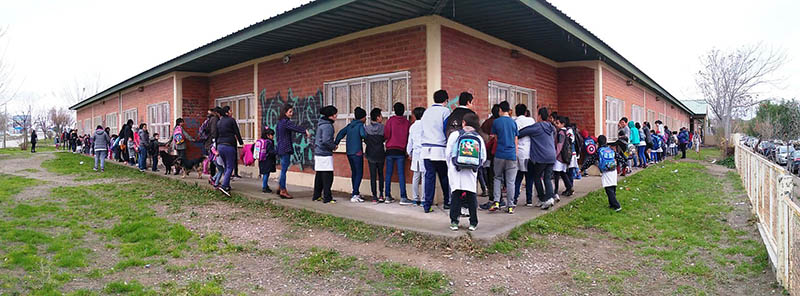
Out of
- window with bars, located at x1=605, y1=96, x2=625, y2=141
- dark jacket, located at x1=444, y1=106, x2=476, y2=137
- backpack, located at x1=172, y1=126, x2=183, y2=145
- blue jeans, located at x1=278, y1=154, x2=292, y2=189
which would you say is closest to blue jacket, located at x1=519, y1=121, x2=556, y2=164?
dark jacket, located at x1=444, y1=106, x2=476, y2=137

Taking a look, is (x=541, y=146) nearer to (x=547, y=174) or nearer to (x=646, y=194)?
(x=547, y=174)

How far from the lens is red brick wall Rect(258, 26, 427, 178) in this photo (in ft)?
25.4

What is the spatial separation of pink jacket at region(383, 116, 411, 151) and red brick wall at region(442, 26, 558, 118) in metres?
0.97

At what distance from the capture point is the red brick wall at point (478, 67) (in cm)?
776

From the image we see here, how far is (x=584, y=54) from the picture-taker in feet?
36.5

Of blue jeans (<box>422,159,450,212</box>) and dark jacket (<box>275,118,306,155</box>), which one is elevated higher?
dark jacket (<box>275,118,306,155</box>)

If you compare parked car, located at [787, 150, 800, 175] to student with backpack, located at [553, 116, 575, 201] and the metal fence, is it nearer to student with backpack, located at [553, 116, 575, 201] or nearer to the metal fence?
student with backpack, located at [553, 116, 575, 201]

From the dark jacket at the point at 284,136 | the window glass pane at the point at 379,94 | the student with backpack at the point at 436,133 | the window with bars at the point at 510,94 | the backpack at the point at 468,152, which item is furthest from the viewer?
the window with bars at the point at 510,94

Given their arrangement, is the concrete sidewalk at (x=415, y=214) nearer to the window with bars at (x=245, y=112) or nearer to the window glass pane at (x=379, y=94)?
the window glass pane at (x=379, y=94)

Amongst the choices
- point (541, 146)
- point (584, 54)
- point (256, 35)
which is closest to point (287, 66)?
point (256, 35)

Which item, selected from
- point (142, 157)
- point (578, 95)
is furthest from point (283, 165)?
point (142, 157)

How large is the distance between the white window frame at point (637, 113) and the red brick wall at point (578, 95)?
564 centimetres

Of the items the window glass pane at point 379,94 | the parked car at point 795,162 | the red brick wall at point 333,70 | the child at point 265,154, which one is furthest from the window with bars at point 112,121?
the parked car at point 795,162

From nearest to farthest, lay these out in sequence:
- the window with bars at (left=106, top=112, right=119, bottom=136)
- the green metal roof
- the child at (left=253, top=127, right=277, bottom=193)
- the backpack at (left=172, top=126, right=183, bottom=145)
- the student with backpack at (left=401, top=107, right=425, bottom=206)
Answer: the student with backpack at (left=401, top=107, right=425, bottom=206), the green metal roof, the child at (left=253, top=127, right=277, bottom=193), the backpack at (left=172, top=126, right=183, bottom=145), the window with bars at (left=106, top=112, right=119, bottom=136)
